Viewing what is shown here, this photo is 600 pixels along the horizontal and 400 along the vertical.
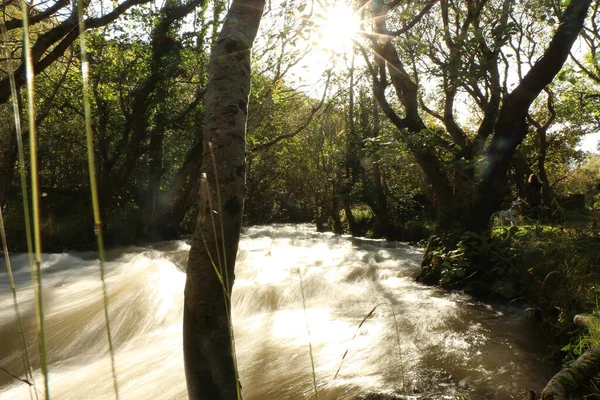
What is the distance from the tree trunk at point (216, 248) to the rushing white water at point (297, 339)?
1.38ft

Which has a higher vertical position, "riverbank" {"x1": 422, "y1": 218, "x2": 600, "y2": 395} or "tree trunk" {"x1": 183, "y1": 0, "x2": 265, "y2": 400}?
"tree trunk" {"x1": 183, "y1": 0, "x2": 265, "y2": 400}

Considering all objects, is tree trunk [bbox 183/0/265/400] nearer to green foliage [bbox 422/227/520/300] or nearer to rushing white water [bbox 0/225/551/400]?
rushing white water [bbox 0/225/551/400]

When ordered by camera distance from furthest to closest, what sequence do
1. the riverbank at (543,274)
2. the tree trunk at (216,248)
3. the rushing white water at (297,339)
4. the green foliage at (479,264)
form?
the green foliage at (479,264) → the riverbank at (543,274) → the rushing white water at (297,339) → the tree trunk at (216,248)

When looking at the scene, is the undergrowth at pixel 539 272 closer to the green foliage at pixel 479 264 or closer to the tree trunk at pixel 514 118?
the green foliage at pixel 479 264

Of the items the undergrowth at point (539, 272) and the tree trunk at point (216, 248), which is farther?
the undergrowth at point (539, 272)

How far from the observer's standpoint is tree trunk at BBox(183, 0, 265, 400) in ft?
6.03

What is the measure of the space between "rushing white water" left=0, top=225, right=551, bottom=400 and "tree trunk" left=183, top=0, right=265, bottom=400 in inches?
16.5

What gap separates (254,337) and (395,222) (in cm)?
1364

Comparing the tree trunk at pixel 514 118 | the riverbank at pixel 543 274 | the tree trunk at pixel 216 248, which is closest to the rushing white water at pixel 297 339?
the riverbank at pixel 543 274

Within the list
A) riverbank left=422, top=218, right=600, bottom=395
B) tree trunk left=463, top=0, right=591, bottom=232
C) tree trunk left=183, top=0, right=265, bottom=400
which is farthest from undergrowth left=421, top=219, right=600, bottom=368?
tree trunk left=183, top=0, right=265, bottom=400

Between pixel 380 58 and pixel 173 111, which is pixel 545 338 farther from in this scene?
pixel 173 111

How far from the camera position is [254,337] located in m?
4.28

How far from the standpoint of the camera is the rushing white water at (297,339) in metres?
3.11

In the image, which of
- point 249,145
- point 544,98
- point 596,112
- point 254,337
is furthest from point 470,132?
point 254,337
